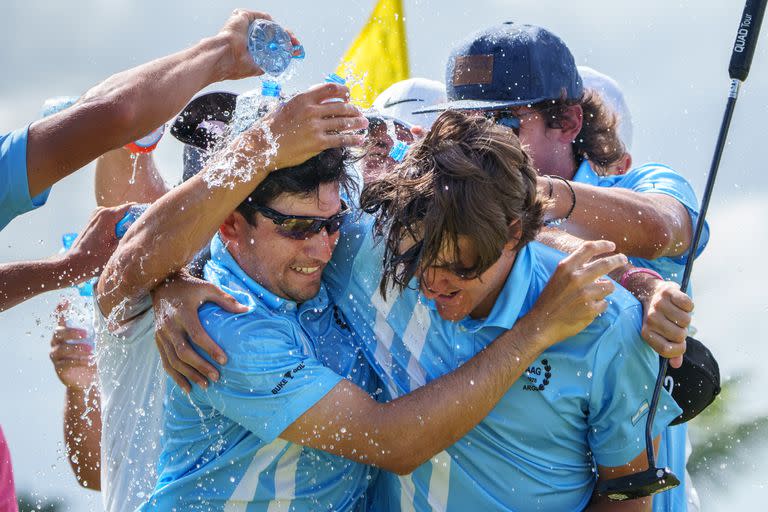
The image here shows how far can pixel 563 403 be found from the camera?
3668 mm

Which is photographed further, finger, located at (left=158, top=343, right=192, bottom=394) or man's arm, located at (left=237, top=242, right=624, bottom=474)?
finger, located at (left=158, top=343, right=192, bottom=394)

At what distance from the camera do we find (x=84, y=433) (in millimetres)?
5410

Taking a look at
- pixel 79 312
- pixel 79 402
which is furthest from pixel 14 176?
pixel 79 402

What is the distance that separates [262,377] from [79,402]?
1998 mm

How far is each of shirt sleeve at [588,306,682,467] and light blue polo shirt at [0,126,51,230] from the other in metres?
1.94

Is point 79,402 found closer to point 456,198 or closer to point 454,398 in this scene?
point 454,398

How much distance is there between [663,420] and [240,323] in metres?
1.50

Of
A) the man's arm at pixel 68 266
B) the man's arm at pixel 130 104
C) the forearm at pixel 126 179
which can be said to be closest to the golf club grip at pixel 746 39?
the man's arm at pixel 130 104

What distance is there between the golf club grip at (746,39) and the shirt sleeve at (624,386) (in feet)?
3.10

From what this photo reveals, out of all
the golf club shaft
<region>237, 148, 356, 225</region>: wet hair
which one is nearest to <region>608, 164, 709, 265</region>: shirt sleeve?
the golf club shaft

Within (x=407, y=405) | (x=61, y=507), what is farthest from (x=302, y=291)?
(x=61, y=507)

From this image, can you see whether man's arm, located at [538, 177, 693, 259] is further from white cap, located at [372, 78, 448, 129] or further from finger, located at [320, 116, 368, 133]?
white cap, located at [372, 78, 448, 129]

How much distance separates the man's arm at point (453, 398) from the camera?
3.56m

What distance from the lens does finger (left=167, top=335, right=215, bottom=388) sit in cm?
368
